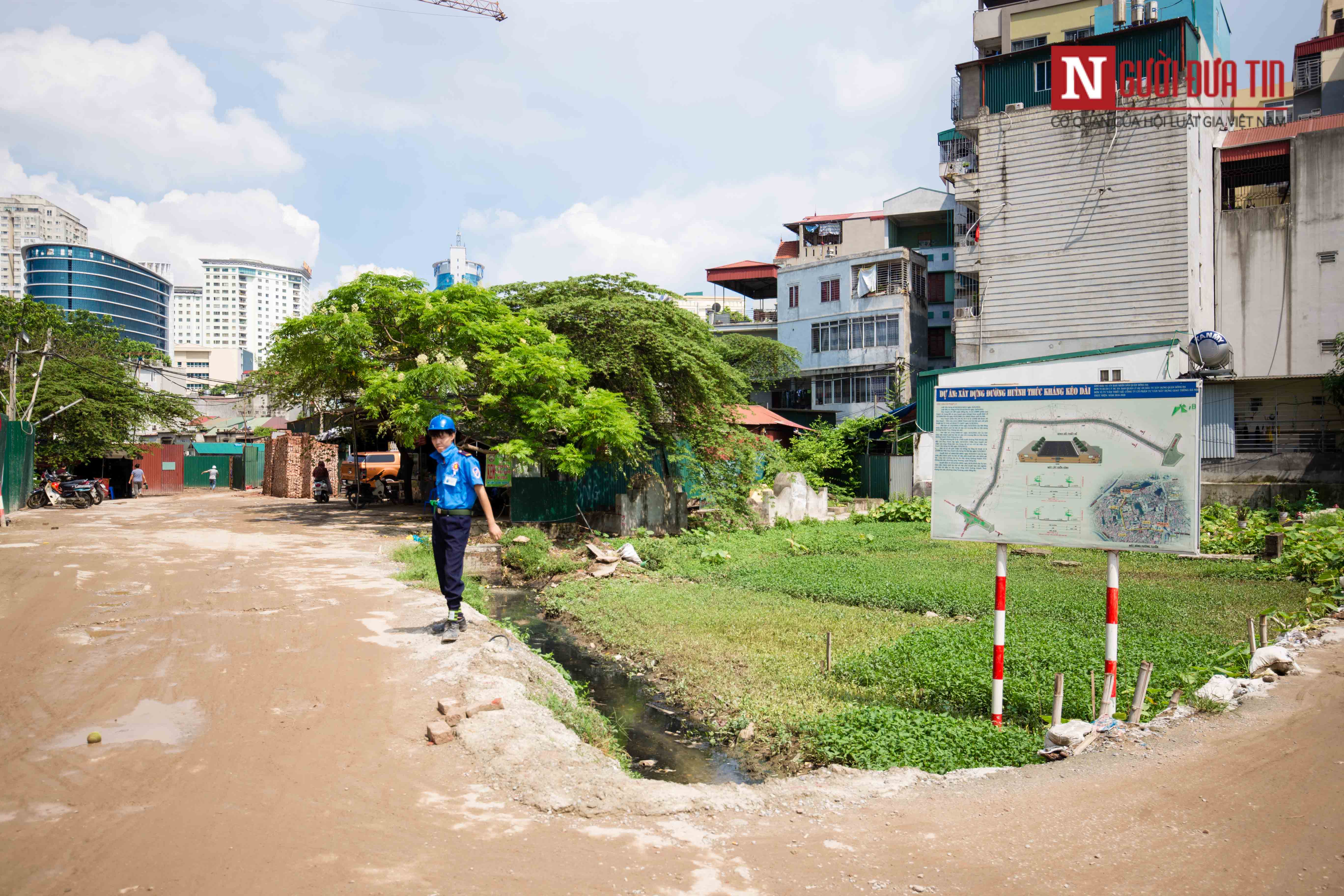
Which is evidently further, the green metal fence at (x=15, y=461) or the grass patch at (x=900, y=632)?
the green metal fence at (x=15, y=461)

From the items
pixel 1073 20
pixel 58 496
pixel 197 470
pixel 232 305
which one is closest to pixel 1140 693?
pixel 58 496

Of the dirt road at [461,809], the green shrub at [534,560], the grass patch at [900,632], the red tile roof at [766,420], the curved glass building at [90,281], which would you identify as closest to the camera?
the dirt road at [461,809]

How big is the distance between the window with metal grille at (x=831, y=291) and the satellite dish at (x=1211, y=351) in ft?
69.3

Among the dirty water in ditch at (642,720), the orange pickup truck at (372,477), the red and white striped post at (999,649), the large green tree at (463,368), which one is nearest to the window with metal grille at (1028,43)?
the large green tree at (463,368)

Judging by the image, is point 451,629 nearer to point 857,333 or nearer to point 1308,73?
point 857,333

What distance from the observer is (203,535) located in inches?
649

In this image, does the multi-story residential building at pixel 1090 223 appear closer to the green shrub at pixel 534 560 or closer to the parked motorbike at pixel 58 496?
the green shrub at pixel 534 560

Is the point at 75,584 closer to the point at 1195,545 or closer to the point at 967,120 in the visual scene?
the point at 1195,545

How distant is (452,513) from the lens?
7.15 metres

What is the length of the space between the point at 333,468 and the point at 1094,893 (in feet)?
112

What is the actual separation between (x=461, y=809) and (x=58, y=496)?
26.6 metres

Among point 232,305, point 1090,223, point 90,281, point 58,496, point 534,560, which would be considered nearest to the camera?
point 534,560

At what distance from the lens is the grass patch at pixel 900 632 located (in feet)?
20.7

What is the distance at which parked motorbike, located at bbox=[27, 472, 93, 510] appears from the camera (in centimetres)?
2375
